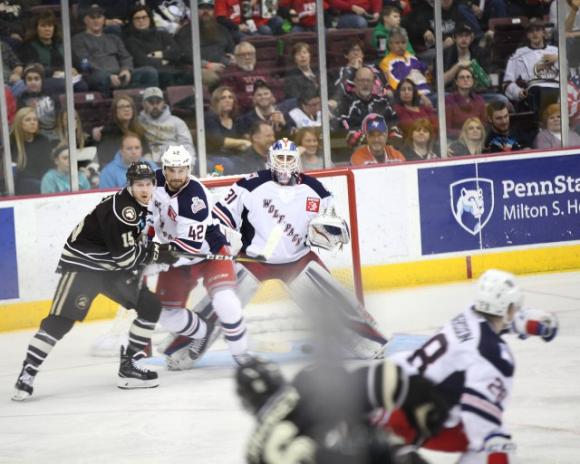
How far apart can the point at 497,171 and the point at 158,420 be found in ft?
13.7

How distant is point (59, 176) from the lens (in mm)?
8570

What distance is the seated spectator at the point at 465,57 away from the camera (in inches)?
380

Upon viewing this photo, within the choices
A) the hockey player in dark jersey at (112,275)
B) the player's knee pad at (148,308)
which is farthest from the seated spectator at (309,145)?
the player's knee pad at (148,308)

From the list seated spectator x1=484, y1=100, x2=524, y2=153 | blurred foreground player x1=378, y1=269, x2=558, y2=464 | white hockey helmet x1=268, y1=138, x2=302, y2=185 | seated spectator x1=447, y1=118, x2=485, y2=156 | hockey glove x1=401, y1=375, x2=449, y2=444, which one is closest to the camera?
hockey glove x1=401, y1=375, x2=449, y2=444

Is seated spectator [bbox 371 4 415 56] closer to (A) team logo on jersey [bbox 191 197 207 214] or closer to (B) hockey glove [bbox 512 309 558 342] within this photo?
(A) team logo on jersey [bbox 191 197 207 214]

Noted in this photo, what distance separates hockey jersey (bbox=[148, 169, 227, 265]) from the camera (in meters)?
6.93

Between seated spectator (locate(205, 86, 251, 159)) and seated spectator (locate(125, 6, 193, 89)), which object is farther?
seated spectator (locate(205, 86, 251, 159))

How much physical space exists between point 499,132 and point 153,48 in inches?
104

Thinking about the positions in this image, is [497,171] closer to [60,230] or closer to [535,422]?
[60,230]

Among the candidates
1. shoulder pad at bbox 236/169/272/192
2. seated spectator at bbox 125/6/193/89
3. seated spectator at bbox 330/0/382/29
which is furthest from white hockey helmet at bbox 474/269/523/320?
seated spectator at bbox 330/0/382/29

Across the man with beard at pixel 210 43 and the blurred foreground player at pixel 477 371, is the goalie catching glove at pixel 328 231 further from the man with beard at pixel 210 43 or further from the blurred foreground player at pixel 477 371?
the blurred foreground player at pixel 477 371

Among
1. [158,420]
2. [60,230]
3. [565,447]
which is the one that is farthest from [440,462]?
Answer: [60,230]

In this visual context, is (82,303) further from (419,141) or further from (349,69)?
(419,141)

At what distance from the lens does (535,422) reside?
5.62 metres
